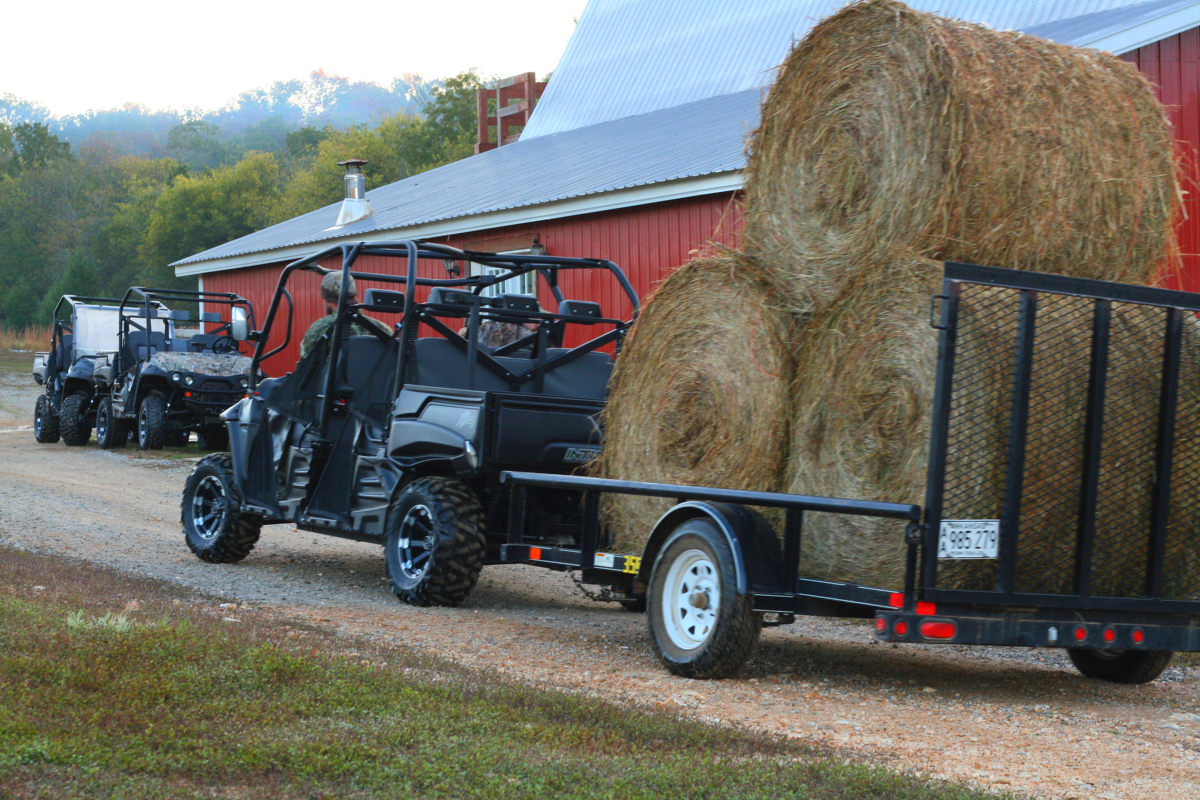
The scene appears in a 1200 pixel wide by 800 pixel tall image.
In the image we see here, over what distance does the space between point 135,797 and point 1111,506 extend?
3837 mm

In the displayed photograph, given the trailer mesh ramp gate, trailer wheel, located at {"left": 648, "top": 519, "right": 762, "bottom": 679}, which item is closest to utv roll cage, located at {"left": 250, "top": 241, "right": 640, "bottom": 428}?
trailer wheel, located at {"left": 648, "top": 519, "right": 762, "bottom": 679}

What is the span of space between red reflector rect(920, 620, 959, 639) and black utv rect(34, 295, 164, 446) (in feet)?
52.8

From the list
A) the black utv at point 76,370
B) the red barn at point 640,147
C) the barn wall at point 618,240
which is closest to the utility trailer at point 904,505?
the red barn at point 640,147

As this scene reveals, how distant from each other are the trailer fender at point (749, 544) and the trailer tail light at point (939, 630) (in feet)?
2.30

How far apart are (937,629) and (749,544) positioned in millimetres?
857

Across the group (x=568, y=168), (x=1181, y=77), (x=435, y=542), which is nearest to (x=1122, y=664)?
(x=435, y=542)

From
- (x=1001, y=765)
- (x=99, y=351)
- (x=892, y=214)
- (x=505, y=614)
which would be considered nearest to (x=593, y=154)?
(x=99, y=351)

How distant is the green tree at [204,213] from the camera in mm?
65938

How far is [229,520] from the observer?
28.5 feet

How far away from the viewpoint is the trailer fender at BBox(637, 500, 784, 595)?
5309 mm

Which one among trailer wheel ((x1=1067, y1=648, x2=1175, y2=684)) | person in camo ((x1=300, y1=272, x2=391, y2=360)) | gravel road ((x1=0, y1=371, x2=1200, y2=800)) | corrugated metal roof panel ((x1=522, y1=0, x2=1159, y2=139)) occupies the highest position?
corrugated metal roof panel ((x1=522, y1=0, x2=1159, y2=139))

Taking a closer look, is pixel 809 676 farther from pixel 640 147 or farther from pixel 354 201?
pixel 354 201

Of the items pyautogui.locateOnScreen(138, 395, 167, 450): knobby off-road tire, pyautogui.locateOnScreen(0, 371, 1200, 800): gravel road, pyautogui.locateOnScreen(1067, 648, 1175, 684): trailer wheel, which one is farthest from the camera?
pyautogui.locateOnScreen(138, 395, 167, 450): knobby off-road tire

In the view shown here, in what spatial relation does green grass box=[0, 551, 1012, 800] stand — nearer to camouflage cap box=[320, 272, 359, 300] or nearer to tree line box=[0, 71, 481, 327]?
camouflage cap box=[320, 272, 359, 300]
